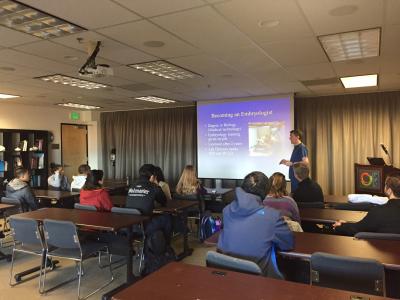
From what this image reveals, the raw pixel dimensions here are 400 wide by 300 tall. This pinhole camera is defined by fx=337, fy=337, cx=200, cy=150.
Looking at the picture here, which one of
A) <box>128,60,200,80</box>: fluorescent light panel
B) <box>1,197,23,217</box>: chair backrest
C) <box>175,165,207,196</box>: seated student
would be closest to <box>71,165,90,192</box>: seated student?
<box>1,197,23,217</box>: chair backrest

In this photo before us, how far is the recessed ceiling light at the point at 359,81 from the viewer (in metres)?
5.49

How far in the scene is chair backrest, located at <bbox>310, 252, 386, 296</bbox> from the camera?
190 centimetres

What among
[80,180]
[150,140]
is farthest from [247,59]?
[150,140]

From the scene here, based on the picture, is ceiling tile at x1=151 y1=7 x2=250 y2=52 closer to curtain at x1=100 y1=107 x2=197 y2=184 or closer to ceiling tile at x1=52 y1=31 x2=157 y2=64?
ceiling tile at x1=52 y1=31 x2=157 y2=64

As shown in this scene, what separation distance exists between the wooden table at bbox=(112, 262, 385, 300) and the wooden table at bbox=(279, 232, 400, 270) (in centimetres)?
59

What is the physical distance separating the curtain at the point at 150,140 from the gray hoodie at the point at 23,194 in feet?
14.6

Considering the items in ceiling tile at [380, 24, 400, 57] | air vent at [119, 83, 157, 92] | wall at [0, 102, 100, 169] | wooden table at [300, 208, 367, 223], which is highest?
air vent at [119, 83, 157, 92]

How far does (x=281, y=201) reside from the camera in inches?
125

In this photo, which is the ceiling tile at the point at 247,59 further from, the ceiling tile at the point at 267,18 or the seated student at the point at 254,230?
the seated student at the point at 254,230

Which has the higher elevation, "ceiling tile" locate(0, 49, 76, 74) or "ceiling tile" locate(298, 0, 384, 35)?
"ceiling tile" locate(0, 49, 76, 74)

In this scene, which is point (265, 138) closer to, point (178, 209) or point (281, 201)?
point (178, 209)

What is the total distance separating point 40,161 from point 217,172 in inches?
180

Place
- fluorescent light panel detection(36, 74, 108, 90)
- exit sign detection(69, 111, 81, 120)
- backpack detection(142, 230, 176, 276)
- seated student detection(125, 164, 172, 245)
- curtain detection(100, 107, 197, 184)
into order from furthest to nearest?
exit sign detection(69, 111, 81, 120)
curtain detection(100, 107, 197, 184)
fluorescent light panel detection(36, 74, 108, 90)
seated student detection(125, 164, 172, 245)
backpack detection(142, 230, 176, 276)

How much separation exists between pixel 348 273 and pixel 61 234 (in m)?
2.58
